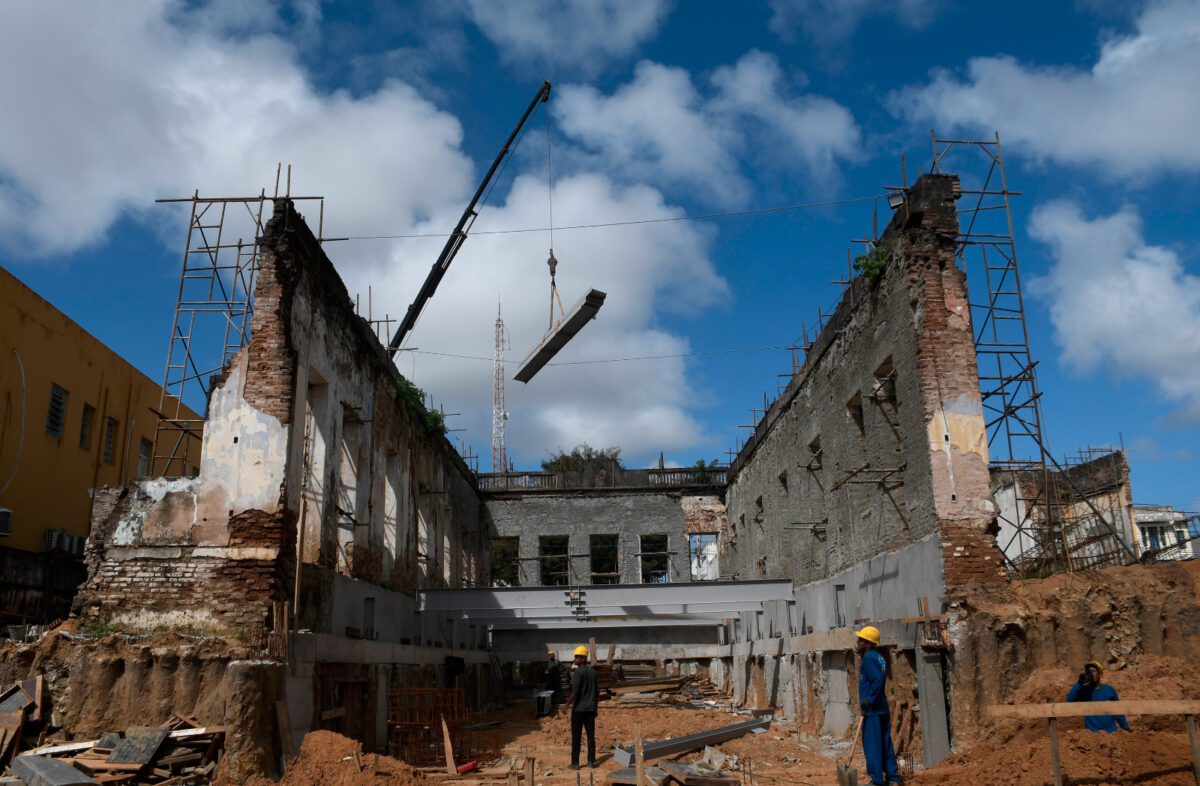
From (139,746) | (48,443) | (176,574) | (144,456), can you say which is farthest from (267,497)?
(144,456)

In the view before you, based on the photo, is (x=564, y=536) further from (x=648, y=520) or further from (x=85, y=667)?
(x=85, y=667)

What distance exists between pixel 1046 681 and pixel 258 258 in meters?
10.9

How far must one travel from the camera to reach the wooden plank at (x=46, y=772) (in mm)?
8445

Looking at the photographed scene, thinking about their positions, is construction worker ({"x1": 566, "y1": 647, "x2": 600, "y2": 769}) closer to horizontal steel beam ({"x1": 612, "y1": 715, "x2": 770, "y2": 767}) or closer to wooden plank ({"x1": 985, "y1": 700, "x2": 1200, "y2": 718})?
horizontal steel beam ({"x1": 612, "y1": 715, "x2": 770, "y2": 767})

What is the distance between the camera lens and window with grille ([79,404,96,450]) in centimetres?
2169

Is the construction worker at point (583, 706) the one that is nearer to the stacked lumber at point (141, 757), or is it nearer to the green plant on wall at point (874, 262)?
the stacked lumber at point (141, 757)

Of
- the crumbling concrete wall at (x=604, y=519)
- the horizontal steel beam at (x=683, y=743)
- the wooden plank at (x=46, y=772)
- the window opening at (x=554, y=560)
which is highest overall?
the crumbling concrete wall at (x=604, y=519)

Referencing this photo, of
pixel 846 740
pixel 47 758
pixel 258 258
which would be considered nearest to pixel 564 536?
pixel 846 740

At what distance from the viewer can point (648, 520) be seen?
33625 mm

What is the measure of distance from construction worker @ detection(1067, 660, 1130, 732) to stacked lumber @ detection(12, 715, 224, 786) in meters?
8.52

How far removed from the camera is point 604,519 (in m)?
33.7

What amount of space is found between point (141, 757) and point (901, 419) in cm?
1051

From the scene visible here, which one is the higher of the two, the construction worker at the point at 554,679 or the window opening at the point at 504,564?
the window opening at the point at 504,564

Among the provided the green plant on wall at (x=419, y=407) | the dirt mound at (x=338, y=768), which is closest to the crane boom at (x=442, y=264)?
the green plant on wall at (x=419, y=407)
